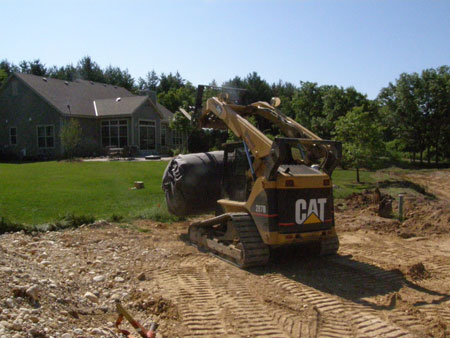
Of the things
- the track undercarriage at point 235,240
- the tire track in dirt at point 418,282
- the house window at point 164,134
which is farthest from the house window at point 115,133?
the tire track in dirt at point 418,282

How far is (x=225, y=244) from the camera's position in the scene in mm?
8375

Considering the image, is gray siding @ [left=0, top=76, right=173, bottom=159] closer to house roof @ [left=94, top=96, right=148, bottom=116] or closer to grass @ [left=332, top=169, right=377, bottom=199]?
house roof @ [left=94, top=96, right=148, bottom=116]

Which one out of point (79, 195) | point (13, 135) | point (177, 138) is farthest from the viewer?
point (177, 138)

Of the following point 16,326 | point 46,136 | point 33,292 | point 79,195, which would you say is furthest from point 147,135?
point 16,326

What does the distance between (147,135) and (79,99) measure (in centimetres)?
622

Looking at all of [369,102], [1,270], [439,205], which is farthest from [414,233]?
[369,102]

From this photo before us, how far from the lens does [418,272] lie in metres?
7.54

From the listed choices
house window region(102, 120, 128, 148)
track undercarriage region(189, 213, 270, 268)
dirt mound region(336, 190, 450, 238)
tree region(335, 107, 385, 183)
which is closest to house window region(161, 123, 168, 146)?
house window region(102, 120, 128, 148)

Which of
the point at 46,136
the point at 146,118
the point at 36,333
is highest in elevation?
the point at 146,118

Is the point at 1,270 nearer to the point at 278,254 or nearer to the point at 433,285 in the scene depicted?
the point at 278,254

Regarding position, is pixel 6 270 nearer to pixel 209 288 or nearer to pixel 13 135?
pixel 209 288

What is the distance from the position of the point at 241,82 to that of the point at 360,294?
52112 millimetres

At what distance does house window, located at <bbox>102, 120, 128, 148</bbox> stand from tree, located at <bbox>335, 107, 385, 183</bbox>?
17.4 meters

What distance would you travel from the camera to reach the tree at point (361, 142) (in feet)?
66.9
